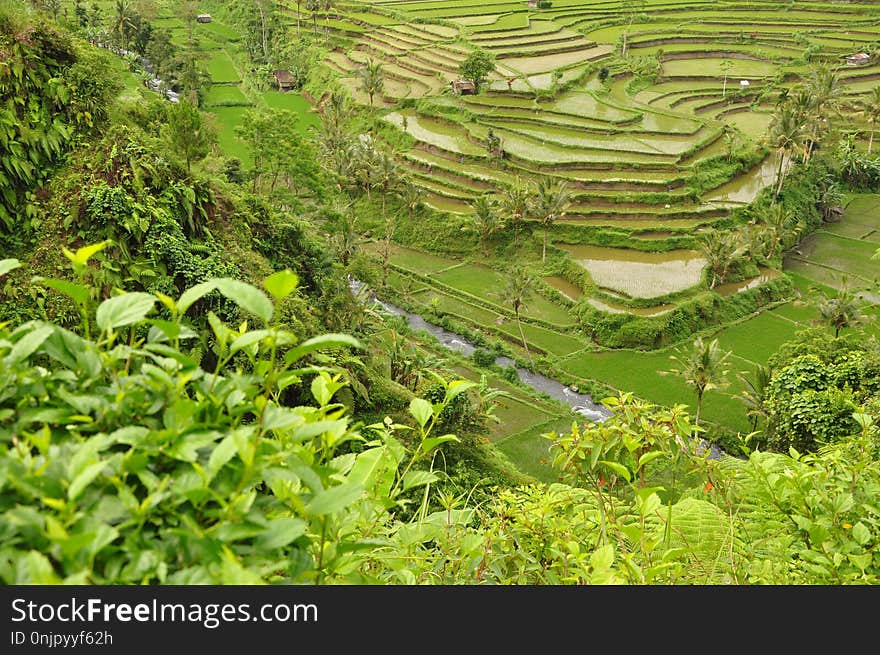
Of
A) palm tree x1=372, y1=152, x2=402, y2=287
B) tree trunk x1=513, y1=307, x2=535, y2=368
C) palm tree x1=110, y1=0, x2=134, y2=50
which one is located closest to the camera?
tree trunk x1=513, y1=307, x2=535, y2=368

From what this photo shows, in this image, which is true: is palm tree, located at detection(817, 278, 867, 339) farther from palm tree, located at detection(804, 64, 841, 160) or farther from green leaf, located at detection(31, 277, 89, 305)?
green leaf, located at detection(31, 277, 89, 305)

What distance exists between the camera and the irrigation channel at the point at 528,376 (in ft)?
59.7

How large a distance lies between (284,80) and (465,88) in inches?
415

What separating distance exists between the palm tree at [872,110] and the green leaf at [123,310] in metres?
35.3

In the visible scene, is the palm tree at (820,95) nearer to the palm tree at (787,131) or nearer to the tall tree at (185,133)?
the palm tree at (787,131)

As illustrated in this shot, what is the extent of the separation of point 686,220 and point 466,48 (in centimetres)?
1693

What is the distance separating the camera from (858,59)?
36031 mm

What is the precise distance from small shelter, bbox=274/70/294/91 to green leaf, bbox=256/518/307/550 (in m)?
38.8

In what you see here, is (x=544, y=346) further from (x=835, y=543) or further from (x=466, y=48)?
(x=466, y=48)

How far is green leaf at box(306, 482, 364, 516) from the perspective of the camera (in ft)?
4.30

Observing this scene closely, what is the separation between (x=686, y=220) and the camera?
962 inches

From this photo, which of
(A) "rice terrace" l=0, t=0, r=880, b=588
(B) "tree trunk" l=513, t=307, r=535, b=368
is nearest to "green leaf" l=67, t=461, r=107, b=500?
(A) "rice terrace" l=0, t=0, r=880, b=588

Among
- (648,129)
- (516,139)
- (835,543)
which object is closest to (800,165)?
(648,129)

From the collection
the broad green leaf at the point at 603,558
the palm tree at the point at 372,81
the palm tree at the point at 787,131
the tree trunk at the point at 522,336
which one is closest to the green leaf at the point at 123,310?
the broad green leaf at the point at 603,558
